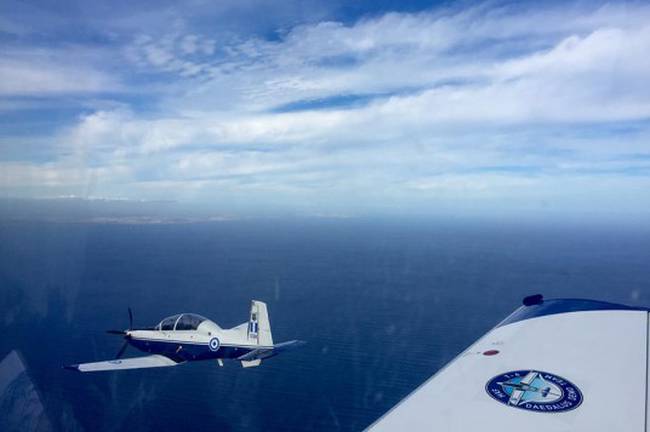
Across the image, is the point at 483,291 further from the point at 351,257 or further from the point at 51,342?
the point at 51,342

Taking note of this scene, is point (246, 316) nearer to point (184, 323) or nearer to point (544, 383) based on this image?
point (184, 323)

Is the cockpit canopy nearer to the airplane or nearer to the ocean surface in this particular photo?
the airplane

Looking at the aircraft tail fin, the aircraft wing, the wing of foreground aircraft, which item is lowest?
the aircraft wing

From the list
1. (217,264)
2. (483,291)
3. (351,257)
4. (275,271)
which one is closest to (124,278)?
(217,264)

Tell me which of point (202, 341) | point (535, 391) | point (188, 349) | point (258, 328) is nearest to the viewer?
point (535, 391)

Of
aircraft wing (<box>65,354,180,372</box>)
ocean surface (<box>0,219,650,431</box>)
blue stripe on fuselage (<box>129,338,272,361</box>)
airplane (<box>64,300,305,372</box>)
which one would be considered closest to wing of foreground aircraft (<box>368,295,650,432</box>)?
airplane (<box>64,300,305,372</box>)

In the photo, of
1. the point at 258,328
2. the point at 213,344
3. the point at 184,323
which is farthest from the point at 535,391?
the point at 184,323
